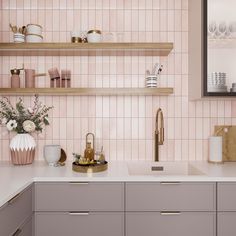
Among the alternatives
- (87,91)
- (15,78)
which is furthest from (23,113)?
(87,91)

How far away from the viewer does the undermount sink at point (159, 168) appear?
2258 millimetres

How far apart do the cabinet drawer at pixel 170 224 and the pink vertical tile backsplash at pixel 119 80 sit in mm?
699

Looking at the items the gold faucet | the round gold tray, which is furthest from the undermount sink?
the round gold tray

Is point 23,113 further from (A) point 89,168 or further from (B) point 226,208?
(B) point 226,208

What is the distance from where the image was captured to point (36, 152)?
7.73ft

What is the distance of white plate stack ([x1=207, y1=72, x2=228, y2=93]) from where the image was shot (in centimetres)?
200

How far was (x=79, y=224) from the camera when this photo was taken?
1.74m

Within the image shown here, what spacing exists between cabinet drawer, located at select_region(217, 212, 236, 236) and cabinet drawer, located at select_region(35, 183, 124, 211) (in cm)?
63

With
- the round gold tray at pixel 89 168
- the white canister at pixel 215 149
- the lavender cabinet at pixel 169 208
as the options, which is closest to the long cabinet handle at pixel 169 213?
the lavender cabinet at pixel 169 208

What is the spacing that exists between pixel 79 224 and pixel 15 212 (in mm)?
463

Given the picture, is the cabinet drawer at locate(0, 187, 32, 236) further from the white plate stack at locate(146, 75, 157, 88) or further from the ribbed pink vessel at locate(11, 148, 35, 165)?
the white plate stack at locate(146, 75, 157, 88)

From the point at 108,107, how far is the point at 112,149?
367 mm

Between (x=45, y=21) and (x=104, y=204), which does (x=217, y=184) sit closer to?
(x=104, y=204)

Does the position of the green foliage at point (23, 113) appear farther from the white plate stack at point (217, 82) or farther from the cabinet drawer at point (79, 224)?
the white plate stack at point (217, 82)
